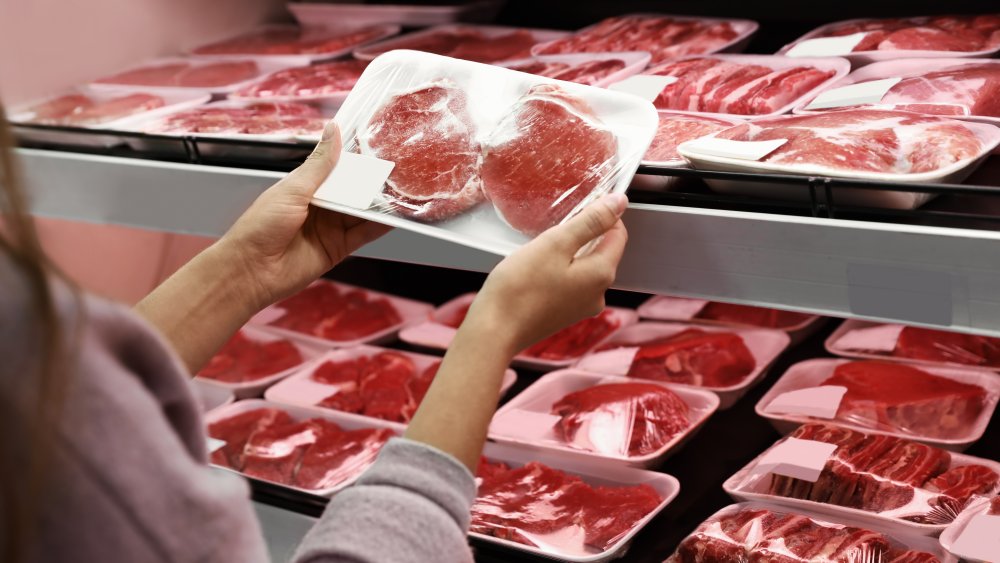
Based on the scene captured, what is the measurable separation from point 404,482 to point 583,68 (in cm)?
118

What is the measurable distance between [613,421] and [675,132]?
0.62m

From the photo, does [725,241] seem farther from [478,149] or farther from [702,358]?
[702,358]

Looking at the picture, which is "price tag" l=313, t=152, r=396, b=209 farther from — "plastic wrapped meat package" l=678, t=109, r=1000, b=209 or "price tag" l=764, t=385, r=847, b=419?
"price tag" l=764, t=385, r=847, b=419

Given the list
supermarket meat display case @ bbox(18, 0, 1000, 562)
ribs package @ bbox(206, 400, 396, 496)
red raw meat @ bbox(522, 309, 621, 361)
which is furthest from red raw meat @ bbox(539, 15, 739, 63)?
ribs package @ bbox(206, 400, 396, 496)

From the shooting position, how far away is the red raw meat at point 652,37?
1.97 meters

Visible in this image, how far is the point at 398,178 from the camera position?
138cm

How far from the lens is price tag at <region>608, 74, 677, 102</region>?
5.35 ft

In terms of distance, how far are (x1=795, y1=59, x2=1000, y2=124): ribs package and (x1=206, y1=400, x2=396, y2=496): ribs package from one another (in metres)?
1.00

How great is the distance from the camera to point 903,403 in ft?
5.85

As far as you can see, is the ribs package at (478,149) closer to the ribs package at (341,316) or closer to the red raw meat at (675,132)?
the red raw meat at (675,132)

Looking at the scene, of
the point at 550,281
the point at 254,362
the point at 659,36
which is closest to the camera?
the point at 550,281

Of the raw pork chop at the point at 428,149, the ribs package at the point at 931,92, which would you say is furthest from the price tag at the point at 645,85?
the raw pork chop at the point at 428,149

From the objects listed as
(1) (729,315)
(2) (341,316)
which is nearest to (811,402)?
(1) (729,315)

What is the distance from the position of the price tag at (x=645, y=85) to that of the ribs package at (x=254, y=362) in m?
1.08
